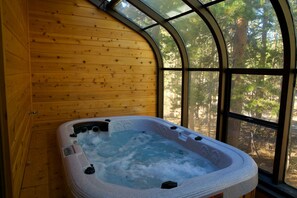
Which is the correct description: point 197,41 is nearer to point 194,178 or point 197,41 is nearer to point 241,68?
point 241,68

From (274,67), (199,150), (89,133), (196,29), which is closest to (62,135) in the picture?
(89,133)

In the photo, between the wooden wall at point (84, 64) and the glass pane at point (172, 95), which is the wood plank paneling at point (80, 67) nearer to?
the wooden wall at point (84, 64)

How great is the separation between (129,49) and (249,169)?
3256 mm

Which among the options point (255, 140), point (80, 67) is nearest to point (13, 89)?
point (80, 67)

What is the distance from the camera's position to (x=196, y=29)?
3.27 meters

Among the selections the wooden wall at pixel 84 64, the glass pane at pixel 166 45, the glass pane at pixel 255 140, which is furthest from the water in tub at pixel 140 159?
the glass pane at pixel 166 45

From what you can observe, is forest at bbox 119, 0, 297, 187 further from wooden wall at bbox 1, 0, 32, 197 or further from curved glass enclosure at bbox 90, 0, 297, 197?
wooden wall at bbox 1, 0, 32, 197

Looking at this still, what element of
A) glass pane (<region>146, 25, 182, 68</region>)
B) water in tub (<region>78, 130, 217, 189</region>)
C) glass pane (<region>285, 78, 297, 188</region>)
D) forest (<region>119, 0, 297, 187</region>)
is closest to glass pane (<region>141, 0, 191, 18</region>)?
forest (<region>119, 0, 297, 187</region>)

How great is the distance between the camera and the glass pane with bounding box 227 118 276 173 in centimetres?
234

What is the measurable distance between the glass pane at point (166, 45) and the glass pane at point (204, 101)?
57cm

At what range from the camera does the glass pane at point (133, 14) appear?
12.2ft

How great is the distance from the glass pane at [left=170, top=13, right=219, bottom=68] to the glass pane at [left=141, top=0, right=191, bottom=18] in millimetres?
154

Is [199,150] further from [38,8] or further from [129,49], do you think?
[38,8]

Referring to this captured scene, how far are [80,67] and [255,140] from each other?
10.4ft
